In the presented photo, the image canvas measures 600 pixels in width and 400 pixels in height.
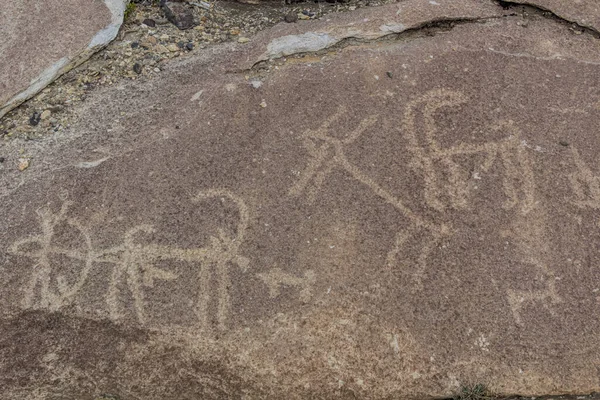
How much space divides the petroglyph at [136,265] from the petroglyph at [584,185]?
1.15m

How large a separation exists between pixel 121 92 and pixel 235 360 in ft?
4.28

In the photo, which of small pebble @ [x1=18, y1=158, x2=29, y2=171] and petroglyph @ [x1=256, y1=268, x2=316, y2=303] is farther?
small pebble @ [x1=18, y1=158, x2=29, y2=171]

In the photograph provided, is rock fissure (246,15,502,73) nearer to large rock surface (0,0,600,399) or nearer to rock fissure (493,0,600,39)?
large rock surface (0,0,600,399)

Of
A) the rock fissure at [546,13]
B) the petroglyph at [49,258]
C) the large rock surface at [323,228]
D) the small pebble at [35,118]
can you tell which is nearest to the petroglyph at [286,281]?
the large rock surface at [323,228]

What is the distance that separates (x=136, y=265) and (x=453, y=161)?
1.17 meters

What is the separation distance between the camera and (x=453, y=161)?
7.06 ft

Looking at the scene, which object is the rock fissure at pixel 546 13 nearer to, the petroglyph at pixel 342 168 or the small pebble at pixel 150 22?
the petroglyph at pixel 342 168

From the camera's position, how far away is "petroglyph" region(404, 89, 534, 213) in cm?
206

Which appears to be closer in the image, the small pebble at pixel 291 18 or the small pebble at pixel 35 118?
the small pebble at pixel 35 118

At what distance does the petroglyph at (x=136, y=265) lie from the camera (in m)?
1.95

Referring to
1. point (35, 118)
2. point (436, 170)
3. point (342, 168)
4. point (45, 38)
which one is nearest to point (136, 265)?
point (342, 168)

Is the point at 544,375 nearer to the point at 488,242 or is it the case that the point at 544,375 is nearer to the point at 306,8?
the point at 488,242

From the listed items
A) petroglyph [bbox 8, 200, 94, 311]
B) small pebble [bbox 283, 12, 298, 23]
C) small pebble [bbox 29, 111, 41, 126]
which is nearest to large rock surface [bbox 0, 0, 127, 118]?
small pebble [bbox 29, 111, 41, 126]

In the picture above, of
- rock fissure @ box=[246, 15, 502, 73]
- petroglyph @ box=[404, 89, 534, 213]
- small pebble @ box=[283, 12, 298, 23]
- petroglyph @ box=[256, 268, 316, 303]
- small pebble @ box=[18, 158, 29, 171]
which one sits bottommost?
petroglyph @ box=[256, 268, 316, 303]
